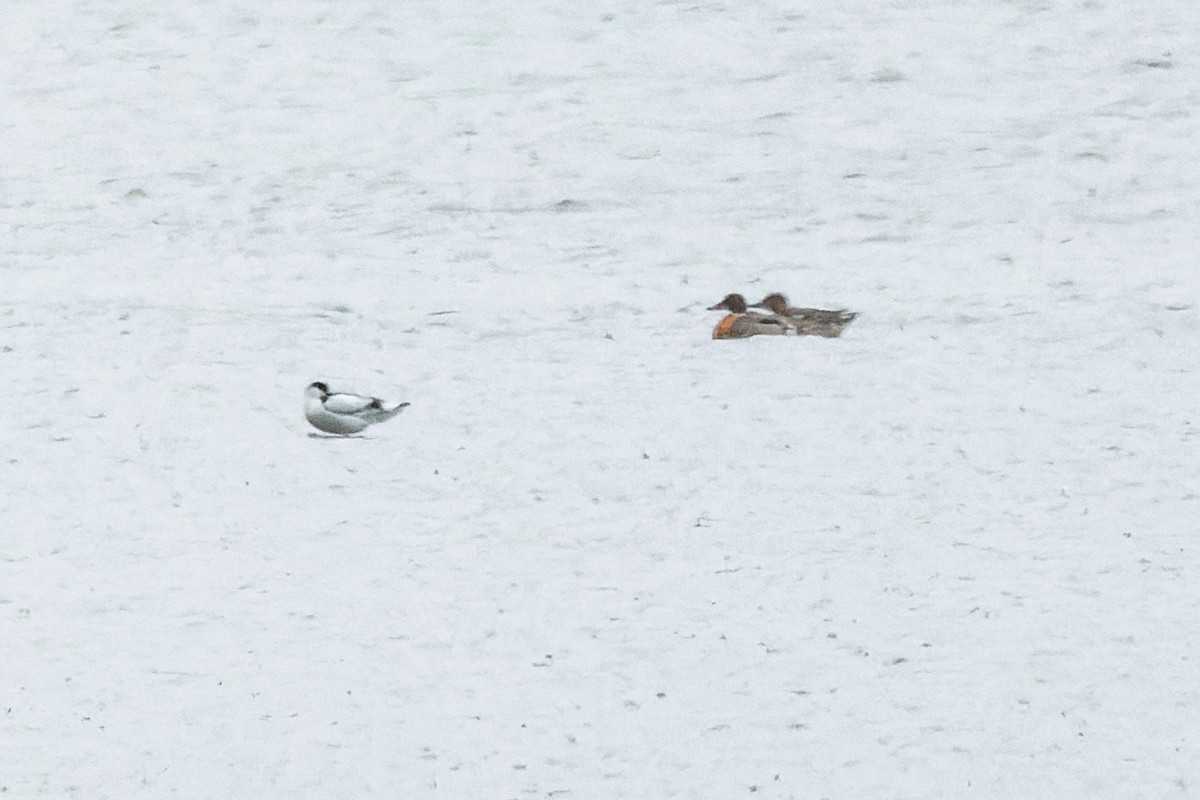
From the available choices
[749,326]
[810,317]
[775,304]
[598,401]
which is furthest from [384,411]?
[810,317]

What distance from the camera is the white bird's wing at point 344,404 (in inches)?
281

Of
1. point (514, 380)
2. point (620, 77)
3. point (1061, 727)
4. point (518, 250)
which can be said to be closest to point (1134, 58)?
point (620, 77)

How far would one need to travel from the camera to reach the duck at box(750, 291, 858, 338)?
7.91 metres

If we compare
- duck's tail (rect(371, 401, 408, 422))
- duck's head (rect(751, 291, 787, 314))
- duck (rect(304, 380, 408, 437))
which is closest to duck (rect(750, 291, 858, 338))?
duck's head (rect(751, 291, 787, 314))

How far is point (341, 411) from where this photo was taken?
7.14m

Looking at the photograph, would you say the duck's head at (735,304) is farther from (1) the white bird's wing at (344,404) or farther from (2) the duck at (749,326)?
(1) the white bird's wing at (344,404)

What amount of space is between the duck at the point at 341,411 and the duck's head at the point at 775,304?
1.97 metres

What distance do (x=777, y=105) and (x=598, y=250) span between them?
1685 millimetres

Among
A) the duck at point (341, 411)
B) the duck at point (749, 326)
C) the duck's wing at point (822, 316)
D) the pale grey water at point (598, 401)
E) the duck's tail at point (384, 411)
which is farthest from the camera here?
the duck's wing at point (822, 316)

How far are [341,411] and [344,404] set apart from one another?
3 cm

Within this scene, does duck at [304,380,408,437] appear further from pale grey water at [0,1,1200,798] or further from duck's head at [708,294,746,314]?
duck's head at [708,294,746,314]

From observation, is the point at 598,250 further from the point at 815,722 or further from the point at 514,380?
the point at 815,722

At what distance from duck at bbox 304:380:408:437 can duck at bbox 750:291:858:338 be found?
6.55ft

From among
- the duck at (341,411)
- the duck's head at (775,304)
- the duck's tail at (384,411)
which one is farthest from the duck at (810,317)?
the duck at (341,411)
